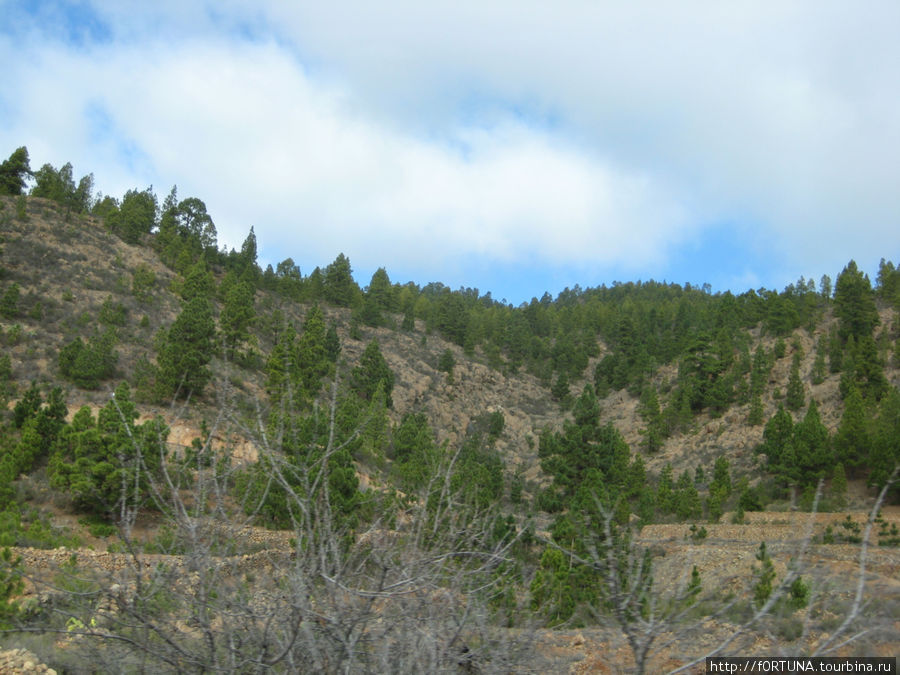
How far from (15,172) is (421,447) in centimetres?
4350

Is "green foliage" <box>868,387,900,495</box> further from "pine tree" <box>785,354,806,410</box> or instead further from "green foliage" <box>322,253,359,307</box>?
"green foliage" <box>322,253,359,307</box>

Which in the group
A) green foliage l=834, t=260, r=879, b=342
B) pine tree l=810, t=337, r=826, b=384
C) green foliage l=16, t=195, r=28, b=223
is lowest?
pine tree l=810, t=337, r=826, b=384

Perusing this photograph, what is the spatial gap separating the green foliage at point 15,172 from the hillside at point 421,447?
1763mm

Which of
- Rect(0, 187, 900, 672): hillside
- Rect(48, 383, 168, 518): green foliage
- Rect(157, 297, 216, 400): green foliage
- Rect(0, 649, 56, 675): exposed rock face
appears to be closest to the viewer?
Rect(0, 187, 900, 672): hillside

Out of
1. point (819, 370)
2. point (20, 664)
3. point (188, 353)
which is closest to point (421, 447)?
point (188, 353)

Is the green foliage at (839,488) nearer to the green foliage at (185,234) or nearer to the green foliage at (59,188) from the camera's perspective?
the green foliage at (185,234)

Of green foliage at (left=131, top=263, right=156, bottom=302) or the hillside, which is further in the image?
green foliage at (left=131, top=263, right=156, bottom=302)

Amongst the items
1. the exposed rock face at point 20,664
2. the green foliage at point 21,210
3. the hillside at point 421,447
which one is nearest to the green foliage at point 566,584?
the hillside at point 421,447

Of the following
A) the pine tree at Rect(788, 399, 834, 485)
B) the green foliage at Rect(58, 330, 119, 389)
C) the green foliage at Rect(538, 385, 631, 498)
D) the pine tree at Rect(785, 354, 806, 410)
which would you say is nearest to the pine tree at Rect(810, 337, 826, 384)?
the pine tree at Rect(785, 354, 806, 410)

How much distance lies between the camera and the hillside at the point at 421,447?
336 cm

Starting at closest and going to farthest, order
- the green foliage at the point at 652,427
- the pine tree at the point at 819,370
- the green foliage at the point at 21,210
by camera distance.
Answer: the pine tree at the point at 819,370 → the green foliage at the point at 21,210 → the green foliage at the point at 652,427

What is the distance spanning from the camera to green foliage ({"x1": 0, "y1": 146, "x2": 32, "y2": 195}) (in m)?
45.8

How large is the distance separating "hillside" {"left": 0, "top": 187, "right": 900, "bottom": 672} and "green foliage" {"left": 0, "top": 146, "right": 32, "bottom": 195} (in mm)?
1763

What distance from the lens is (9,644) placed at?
7.37 metres
